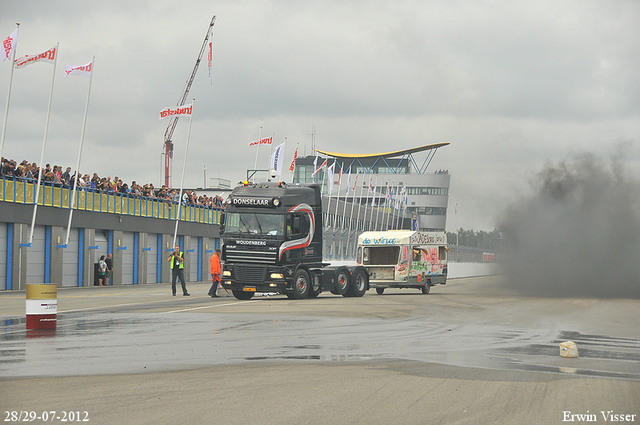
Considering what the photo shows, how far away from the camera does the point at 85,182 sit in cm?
3894

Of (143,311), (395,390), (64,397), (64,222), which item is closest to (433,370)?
(395,390)

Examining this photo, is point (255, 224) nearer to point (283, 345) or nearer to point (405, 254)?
point (405, 254)

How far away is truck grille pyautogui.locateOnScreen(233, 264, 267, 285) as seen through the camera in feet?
80.8

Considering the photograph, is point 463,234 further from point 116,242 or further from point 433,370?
point 433,370

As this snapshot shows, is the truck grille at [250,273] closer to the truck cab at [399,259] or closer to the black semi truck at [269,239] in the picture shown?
the black semi truck at [269,239]

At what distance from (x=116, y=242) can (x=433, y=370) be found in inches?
1410

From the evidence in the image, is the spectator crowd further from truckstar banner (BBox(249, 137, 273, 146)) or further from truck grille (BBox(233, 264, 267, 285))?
truck grille (BBox(233, 264, 267, 285))

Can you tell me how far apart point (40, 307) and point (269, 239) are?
10.8 meters

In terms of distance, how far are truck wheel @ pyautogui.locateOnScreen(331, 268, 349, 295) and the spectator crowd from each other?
16140mm

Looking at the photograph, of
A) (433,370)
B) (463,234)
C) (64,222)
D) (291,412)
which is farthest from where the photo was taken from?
(463,234)

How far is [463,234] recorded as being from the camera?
15950 centimetres

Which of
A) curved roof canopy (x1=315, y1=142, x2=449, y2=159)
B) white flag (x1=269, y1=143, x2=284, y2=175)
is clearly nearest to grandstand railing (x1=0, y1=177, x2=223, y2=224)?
white flag (x1=269, y1=143, x2=284, y2=175)

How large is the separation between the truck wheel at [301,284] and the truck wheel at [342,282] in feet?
6.87

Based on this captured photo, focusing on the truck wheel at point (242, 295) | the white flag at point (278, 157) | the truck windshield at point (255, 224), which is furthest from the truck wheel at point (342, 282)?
the white flag at point (278, 157)
